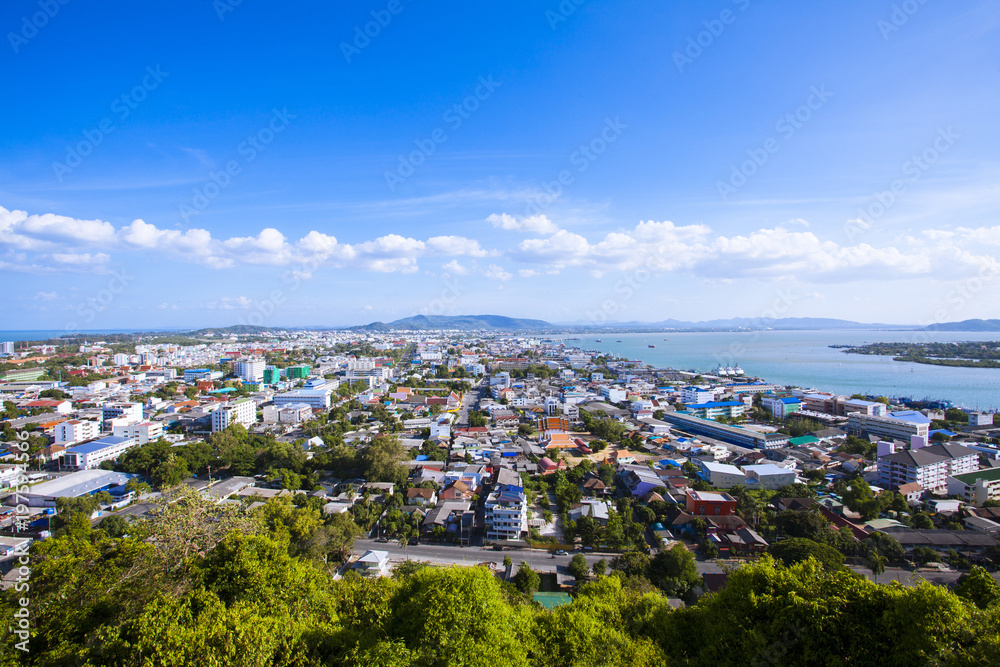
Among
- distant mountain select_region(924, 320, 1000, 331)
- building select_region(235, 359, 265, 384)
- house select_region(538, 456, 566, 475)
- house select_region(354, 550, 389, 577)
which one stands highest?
distant mountain select_region(924, 320, 1000, 331)

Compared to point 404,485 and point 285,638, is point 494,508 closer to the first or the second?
point 404,485

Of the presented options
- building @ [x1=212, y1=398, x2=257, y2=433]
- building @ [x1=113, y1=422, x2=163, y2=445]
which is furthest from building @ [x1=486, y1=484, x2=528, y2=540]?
building @ [x1=113, y1=422, x2=163, y2=445]

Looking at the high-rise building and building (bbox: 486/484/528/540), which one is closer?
building (bbox: 486/484/528/540)

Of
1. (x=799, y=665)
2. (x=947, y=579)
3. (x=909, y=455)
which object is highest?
(x=799, y=665)

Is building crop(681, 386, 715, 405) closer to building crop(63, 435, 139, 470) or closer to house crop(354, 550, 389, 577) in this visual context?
house crop(354, 550, 389, 577)

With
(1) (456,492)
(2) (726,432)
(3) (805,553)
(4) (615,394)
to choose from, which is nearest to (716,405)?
(2) (726,432)

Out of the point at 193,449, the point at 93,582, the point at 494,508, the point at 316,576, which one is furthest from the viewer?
the point at 193,449

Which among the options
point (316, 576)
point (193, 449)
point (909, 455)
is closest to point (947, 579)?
point (909, 455)

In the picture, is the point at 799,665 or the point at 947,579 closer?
the point at 799,665
